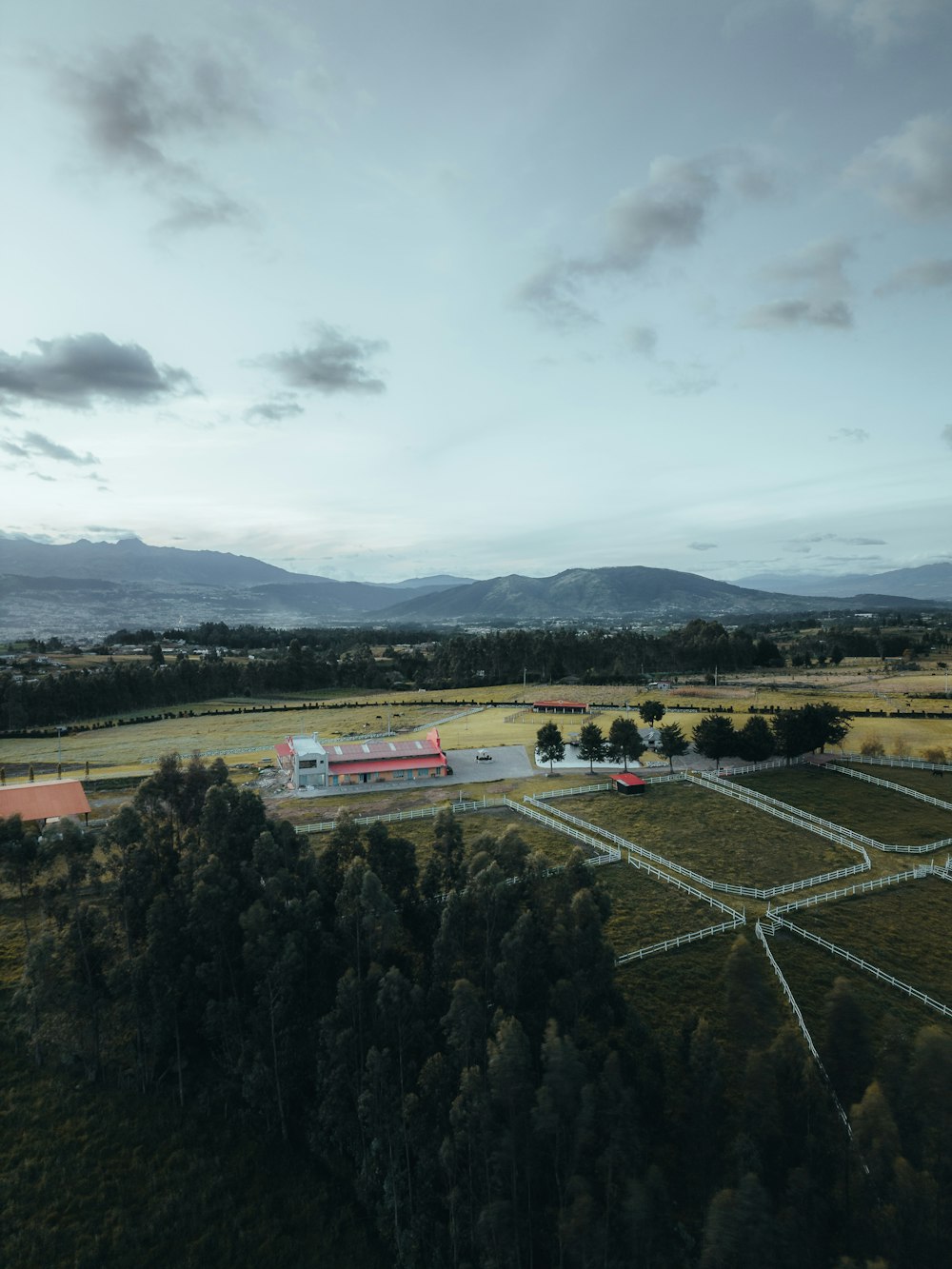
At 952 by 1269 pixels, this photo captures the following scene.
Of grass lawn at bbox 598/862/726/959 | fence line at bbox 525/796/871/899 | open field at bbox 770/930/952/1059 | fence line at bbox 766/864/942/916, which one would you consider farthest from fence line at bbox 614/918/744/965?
fence line at bbox 525/796/871/899

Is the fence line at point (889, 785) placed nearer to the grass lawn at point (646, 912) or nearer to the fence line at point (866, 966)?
the fence line at point (866, 966)

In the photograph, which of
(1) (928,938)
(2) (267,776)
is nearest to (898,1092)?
(1) (928,938)

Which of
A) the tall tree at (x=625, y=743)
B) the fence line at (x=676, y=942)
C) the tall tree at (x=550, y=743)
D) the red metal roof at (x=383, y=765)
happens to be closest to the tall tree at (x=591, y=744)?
the tall tree at (x=625, y=743)

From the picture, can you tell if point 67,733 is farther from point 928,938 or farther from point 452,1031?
point 928,938

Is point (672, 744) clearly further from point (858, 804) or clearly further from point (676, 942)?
point (676, 942)

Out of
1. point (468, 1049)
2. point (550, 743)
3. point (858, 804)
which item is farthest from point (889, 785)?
point (468, 1049)

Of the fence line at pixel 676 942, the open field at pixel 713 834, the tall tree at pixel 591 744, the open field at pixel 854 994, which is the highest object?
the tall tree at pixel 591 744
